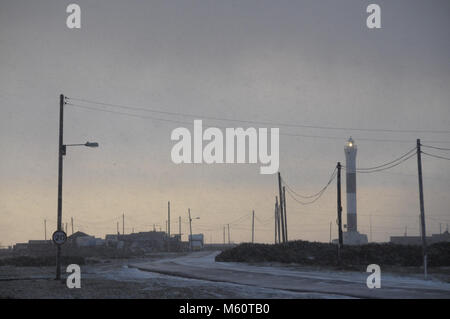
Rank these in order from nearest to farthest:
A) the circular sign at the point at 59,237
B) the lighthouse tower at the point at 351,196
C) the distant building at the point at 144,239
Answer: the circular sign at the point at 59,237 < the lighthouse tower at the point at 351,196 < the distant building at the point at 144,239

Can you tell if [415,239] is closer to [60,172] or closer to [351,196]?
[351,196]

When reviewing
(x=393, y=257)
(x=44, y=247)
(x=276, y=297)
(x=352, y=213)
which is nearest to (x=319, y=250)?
(x=393, y=257)

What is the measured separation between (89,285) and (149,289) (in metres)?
3.44

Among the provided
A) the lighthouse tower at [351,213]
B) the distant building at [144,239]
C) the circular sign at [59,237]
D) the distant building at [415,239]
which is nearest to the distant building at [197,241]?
the distant building at [144,239]

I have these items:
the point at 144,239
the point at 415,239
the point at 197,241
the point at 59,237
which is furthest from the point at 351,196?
the point at 415,239

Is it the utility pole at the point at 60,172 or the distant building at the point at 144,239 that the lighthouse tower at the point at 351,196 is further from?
the distant building at the point at 144,239

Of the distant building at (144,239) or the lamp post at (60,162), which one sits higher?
the lamp post at (60,162)

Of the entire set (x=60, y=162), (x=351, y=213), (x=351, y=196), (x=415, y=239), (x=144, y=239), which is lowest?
(x=415, y=239)

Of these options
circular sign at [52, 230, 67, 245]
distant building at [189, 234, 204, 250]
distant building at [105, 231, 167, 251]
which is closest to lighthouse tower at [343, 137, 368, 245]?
distant building at [189, 234, 204, 250]

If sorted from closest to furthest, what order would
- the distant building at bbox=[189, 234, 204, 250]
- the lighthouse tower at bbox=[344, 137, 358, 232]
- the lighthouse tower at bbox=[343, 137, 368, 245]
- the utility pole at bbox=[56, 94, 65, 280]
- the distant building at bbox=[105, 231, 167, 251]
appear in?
1. the utility pole at bbox=[56, 94, 65, 280]
2. the lighthouse tower at bbox=[343, 137, 368, 245]
3. the lighthouse tower at bbox=[344, 137, 358, 232]
4. the distant building at bbox=[105, 231, 167, 251]
5. the distant building at bbox=[189, 234, 204, 250]

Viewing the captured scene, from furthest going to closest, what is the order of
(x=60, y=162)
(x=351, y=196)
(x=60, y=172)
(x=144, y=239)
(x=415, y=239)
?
(x=415, y=239) < (x=144, y=239) < (x=351, y=196) < (x=60, y=162) < (x=60, y=172)

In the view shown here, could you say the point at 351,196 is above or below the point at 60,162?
below

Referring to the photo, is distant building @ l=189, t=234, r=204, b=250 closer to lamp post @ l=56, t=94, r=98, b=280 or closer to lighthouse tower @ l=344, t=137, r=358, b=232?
lighthouse tower @ l=344, t=137, r=358, b=232
